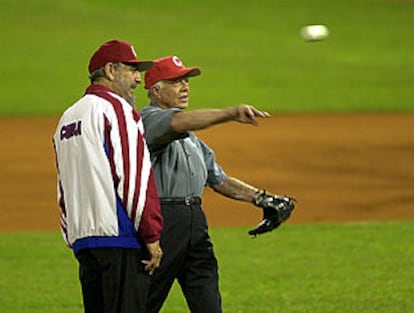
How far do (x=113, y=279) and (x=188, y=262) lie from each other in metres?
1.33

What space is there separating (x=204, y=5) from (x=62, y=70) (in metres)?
11.6

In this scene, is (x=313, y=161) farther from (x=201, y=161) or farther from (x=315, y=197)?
(x=201, y=161)

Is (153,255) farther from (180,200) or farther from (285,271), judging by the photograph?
(285,271)

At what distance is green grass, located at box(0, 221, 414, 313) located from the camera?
373 inches

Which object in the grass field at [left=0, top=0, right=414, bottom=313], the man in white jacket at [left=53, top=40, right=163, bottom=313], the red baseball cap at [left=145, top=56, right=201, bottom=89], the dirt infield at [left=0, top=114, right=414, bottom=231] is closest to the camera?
the man in white jacket at [left=53, top=40, right=163, bottom=313]

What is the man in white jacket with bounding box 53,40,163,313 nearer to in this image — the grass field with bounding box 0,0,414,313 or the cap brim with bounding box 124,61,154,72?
the cap brim with bounding box 124,61,154,72

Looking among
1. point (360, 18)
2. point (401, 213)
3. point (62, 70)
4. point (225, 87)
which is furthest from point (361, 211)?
point (360, 18)

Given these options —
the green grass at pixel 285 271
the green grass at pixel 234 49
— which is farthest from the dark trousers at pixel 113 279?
the green grass at pixel 234 49

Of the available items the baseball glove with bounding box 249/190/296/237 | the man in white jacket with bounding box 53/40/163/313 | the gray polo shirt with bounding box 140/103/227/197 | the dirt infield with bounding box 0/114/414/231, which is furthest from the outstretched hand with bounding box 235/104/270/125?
the dirt infield with bounding box 0/114/414/231

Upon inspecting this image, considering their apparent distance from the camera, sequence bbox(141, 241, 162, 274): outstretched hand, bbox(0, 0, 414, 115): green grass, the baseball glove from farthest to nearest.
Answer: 1. bbox(0, 0, 414, 115): green grass
2. the baseball glove
3. bbox(141, 241, 162, 274): outstretched hand

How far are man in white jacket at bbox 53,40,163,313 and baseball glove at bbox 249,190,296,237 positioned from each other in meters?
1.54

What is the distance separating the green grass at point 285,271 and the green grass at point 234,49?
457 inches

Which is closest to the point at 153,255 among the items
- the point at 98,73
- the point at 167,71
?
the point at 98,73

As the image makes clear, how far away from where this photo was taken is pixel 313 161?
18109 mm
